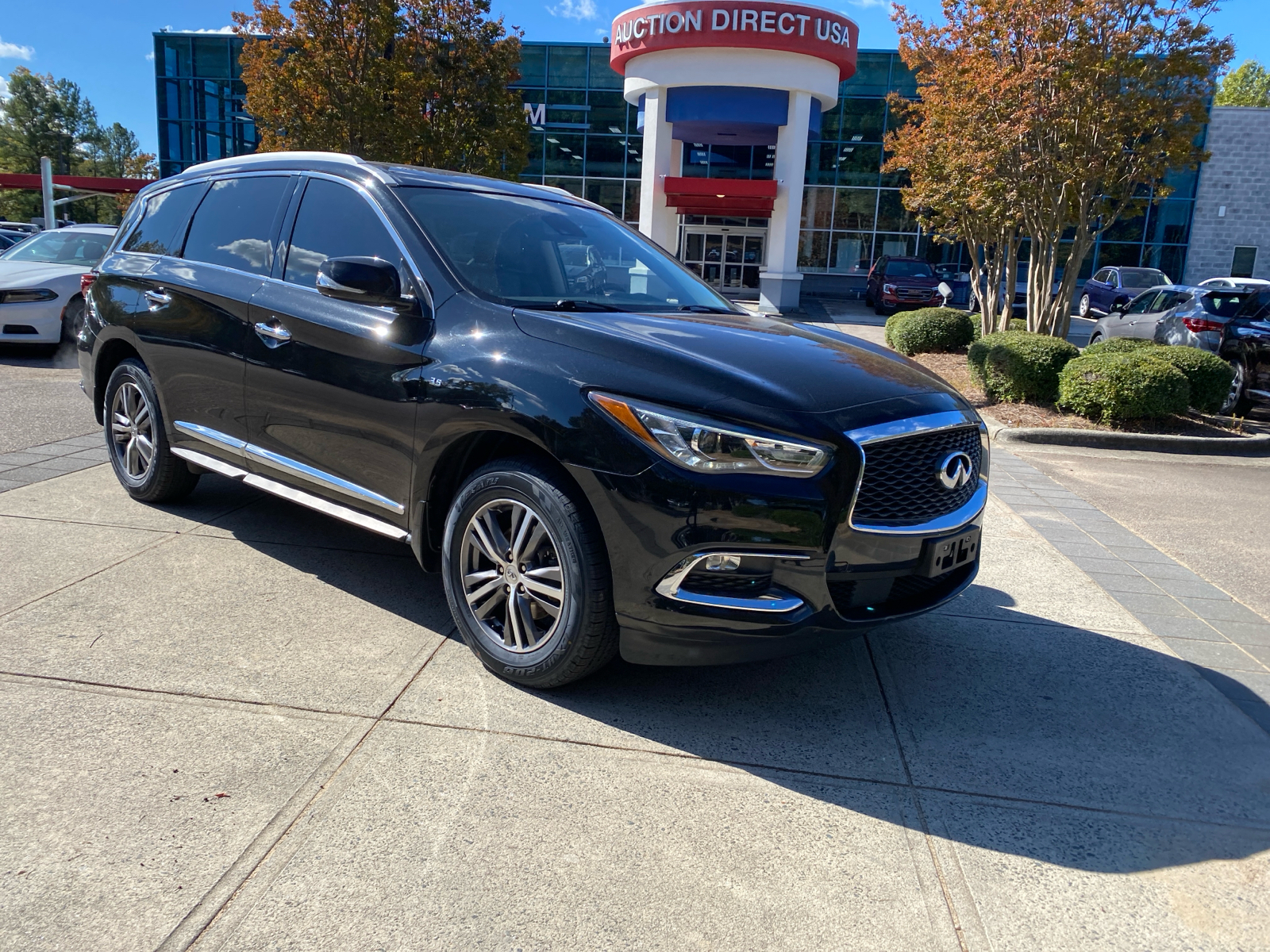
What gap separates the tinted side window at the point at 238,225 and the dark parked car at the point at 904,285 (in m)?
23.4

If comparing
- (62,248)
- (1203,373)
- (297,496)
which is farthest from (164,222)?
(1203,373)

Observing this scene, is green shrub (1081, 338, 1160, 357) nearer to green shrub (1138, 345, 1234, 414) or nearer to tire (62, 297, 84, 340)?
green shrub (1138, 345, 1234, 414)

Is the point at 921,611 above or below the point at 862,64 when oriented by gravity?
below

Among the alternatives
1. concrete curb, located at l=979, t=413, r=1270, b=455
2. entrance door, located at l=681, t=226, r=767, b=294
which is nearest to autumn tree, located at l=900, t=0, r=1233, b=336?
concrete curb, located at l=979, t=413, r=1270, b=455

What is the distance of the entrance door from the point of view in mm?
32781

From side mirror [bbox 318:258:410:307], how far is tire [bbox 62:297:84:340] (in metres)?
9.74

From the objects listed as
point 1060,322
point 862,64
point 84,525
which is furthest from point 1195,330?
point 862,64

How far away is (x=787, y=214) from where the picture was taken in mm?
27891

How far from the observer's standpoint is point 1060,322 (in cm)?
1348

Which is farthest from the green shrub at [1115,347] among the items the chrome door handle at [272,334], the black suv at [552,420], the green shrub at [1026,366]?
the chrome door handle at [272,334]

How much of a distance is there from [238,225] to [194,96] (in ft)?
133

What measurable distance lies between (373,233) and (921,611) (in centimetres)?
272

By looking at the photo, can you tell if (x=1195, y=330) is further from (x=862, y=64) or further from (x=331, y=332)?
(x=862, y=64)

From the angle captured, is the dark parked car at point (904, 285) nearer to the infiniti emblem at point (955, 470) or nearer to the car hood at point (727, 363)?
the car hood at point (727, 363)
